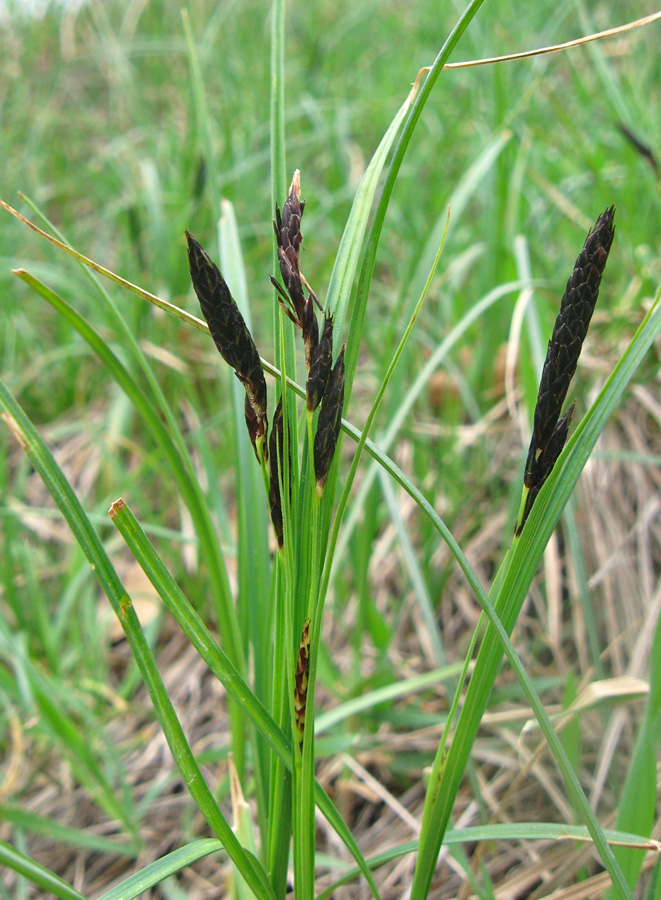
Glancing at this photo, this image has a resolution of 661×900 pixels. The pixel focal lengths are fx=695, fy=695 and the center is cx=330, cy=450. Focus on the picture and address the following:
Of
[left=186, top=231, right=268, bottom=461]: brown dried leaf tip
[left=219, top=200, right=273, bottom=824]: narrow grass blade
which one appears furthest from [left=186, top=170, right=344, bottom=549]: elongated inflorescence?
[left=219, top=200, right=273, bottom=824]: narrow grass blade

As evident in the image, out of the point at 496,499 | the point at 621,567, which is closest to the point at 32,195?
the point at 496,499

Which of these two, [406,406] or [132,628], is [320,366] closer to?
[132,628]

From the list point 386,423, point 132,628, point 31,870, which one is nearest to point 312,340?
point 132,628

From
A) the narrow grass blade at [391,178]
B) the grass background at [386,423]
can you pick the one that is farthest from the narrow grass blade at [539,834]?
the narrow grass blade at [391,178]

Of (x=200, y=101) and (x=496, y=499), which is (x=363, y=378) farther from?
(x=200, y=101)

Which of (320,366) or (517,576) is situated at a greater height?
(320,366)

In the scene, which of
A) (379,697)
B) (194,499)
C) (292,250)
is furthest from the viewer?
(379,697)

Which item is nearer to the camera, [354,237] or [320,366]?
[320,366]

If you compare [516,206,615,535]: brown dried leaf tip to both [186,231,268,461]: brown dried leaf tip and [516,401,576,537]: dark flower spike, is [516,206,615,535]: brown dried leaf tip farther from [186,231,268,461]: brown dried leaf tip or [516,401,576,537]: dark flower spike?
[186,231,268,461]: brown dried leaf tip

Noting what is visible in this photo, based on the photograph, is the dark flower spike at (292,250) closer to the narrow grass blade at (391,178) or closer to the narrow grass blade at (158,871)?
the narrow grass blade at (391,178)
